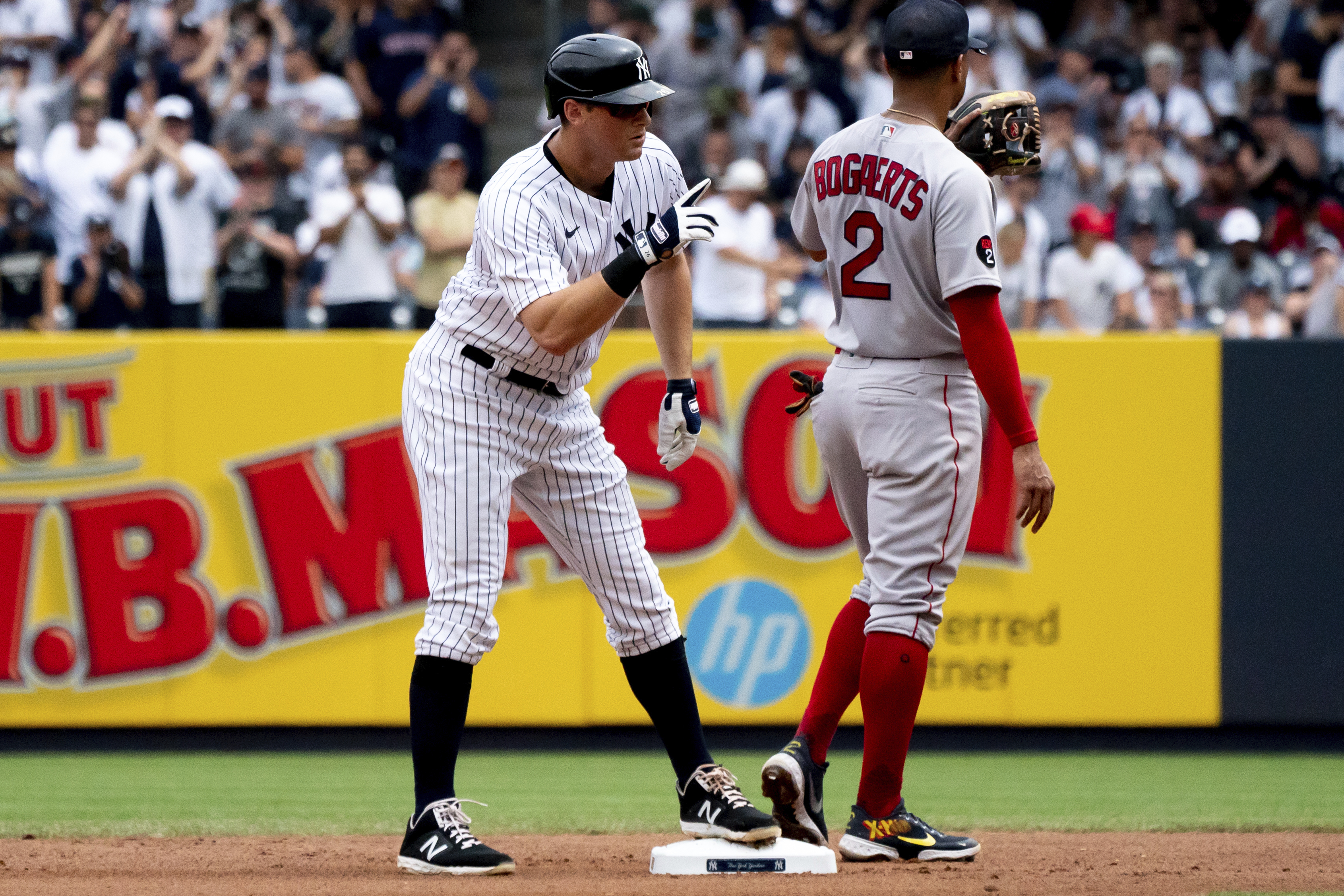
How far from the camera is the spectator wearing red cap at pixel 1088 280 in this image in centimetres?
972

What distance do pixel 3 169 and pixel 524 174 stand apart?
676 centimetres

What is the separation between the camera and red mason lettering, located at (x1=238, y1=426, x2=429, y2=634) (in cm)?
732

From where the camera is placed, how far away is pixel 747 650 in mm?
7375

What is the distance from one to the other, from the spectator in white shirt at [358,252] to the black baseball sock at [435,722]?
519 cm

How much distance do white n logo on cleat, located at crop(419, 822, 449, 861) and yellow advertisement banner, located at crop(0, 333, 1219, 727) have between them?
10.7ft

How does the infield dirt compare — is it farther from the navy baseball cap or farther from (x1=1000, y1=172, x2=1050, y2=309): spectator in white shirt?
(x1=1000, y1=172, x2=1050, y2=309): spectator in white shirt

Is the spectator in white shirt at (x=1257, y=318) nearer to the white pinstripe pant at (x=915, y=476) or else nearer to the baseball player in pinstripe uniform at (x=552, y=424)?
the white pinstripe pant at (x=915, y=476)

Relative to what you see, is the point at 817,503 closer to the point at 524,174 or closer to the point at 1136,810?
the point at 1136,810

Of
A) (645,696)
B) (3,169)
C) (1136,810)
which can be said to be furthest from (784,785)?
(3,169)

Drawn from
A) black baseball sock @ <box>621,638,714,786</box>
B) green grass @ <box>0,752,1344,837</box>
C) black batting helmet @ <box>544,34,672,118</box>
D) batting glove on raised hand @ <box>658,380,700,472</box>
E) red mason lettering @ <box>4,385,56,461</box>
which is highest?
black batting helmet @ <box>544,34,672,118</box>

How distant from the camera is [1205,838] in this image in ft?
16.1

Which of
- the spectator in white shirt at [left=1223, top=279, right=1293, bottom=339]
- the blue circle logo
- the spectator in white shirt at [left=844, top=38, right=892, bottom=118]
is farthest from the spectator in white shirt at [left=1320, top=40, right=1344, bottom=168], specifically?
the blue circle logo

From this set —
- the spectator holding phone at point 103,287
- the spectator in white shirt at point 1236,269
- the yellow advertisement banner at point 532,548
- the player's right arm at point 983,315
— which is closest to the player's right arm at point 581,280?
the player's right arm at point 983,315

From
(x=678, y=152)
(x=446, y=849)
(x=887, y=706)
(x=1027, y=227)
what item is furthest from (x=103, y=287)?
(x=887, y=706)
